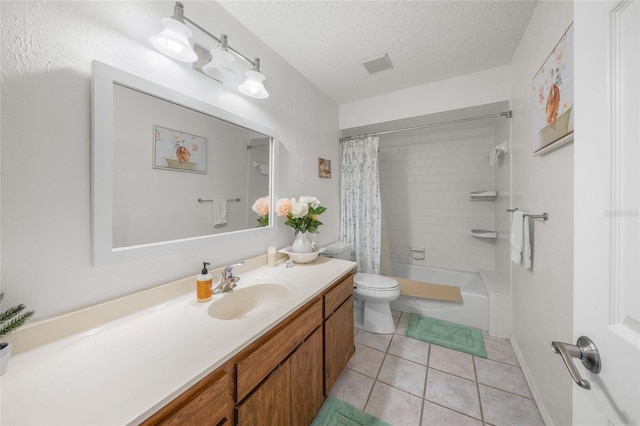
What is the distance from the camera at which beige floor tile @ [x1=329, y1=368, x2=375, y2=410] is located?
1.39m

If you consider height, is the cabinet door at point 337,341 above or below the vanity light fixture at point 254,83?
below

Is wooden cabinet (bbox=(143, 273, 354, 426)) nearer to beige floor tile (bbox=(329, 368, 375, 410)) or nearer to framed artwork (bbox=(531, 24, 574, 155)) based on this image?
beige floor tile (bbox=(329, 368, 375, 410))

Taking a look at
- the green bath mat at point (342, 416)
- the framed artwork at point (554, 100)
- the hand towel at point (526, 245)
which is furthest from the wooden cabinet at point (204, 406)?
the hand towel at point (526, 245)


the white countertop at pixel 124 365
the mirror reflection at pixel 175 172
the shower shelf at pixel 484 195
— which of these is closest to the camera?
the white countertop at pixel 124 365

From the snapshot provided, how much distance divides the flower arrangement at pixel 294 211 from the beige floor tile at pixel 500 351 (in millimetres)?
1752

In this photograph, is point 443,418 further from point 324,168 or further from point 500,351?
point 324,168

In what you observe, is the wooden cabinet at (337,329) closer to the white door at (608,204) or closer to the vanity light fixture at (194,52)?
the white door at (608,204)

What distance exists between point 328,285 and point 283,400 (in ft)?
1.80

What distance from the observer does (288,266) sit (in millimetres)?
1577

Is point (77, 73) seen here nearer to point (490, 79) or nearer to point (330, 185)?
point (330, 185)

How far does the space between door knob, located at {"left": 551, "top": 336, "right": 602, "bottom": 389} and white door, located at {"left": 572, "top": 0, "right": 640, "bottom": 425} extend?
11mm

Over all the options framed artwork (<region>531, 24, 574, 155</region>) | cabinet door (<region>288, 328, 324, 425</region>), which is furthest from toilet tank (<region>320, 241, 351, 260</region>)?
framed artwork (<region>531, 24, 574, 155</region>)

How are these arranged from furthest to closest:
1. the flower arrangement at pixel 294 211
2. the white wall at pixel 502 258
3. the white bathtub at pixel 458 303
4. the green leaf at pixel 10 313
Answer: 1. the white bathtub at pixel 458 303
2. the white wall at pixel 502 258
3. the flower arrangement at pixel 294 211
4. the green leaf at pixel 10 313

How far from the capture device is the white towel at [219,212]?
131 cm
